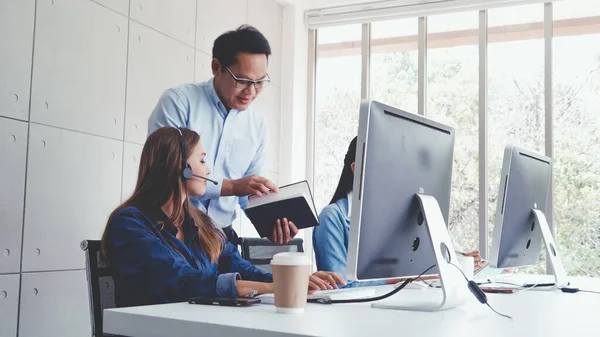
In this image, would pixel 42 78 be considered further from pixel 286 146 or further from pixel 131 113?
pixel 286 146

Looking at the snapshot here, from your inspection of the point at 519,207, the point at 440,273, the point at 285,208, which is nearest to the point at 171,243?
the point at 285,208

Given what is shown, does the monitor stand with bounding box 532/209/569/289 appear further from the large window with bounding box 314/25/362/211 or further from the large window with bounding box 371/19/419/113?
the large window with bounding box 314/25/362/211

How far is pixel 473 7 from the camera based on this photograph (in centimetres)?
405

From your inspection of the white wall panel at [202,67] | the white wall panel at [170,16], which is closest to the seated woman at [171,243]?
the white wall panel at [170,16]

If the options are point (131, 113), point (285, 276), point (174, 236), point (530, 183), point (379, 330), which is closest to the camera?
point (379, 330)

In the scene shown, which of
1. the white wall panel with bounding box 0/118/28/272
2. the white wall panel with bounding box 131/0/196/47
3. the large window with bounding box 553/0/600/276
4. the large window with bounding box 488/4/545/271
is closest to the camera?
the white wall panel with bounding box 0/118/28/272

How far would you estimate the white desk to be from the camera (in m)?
0.96

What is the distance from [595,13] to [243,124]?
2.52 meters

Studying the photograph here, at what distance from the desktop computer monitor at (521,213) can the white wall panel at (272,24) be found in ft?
7.84

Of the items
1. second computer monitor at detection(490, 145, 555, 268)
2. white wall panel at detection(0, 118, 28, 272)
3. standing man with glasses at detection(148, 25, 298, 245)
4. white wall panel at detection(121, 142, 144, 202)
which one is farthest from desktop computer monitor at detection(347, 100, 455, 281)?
white wall panel at detection(121, 142, 144, 202)

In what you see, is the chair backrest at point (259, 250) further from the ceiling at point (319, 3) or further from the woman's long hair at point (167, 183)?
the ceiling at point (319, 3)

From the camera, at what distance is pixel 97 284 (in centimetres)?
152

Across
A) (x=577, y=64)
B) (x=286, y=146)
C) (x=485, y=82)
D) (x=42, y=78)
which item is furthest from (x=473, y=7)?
(x=42, y=78)

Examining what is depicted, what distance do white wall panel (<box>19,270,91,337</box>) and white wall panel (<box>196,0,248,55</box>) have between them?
146 centimetres
